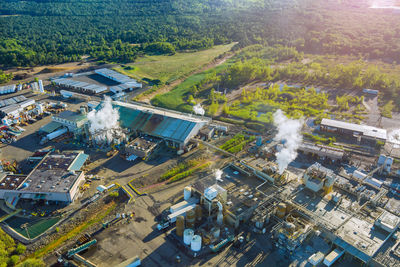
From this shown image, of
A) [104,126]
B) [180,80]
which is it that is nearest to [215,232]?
[104,126]

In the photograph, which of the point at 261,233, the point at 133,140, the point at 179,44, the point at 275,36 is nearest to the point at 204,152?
the point at 133,140

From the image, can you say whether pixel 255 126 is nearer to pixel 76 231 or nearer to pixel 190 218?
pixel 190 218

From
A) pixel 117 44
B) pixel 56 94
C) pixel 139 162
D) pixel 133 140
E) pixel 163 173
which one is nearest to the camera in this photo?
pixel 163 173

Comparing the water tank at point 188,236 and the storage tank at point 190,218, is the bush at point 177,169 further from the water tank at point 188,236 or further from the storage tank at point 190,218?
the water tank at point 188,236

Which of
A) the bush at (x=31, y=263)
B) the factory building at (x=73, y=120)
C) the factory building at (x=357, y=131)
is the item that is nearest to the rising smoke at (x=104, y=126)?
the factory building at (x=73, y=120)

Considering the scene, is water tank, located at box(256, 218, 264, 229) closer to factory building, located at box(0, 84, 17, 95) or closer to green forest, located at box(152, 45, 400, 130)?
green forest, located at box(152, 45, 400, 130)

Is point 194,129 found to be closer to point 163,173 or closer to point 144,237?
point 163,173
